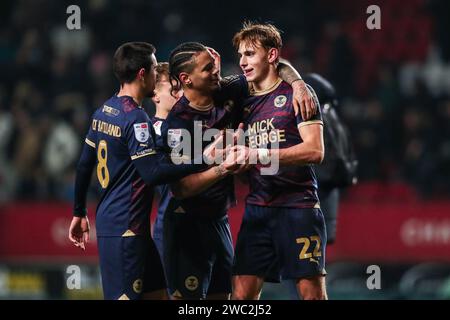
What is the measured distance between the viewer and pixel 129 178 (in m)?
5.94

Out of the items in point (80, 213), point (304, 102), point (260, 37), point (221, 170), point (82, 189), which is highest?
point (260, 37)

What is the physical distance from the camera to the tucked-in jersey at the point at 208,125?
611cm

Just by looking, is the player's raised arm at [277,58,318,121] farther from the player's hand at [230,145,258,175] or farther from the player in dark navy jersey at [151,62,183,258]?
the player in dark navy jersey at [151,62,183,258]

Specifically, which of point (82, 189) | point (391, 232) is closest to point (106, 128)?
point (82, 189)

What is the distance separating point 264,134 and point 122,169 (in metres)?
0.90

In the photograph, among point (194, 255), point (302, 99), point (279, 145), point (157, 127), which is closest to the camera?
point (302, 99)

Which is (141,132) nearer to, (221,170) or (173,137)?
(173,137)

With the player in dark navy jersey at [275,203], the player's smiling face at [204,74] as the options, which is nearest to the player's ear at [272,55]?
the player in dark navy jersey at [275,203]

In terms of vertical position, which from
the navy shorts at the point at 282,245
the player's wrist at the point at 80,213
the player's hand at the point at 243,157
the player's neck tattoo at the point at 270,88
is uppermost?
the player's neck tattoo at the point at 270,88

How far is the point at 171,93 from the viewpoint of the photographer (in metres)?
Answer: 6.54

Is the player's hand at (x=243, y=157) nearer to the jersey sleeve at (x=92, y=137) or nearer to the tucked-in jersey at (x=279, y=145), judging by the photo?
the tucked-in jersey at (x=279, y=145)

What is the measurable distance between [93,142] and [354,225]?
16.8ft

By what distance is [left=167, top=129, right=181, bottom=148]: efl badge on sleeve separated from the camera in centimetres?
609
